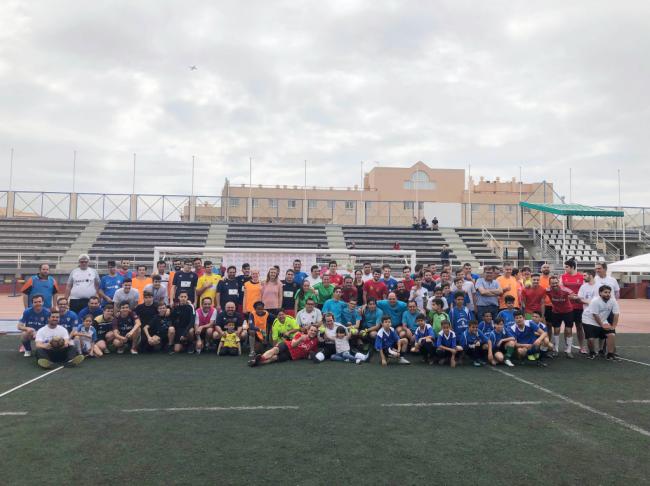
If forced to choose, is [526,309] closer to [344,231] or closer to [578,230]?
[344,231]

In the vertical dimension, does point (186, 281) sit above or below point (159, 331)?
above

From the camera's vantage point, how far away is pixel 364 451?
4.30m

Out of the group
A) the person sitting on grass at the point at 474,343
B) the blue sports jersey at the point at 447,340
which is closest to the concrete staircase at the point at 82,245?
the blue sports jersey at the point at 447,340

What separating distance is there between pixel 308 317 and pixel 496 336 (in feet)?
11.6

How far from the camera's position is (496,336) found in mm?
8500

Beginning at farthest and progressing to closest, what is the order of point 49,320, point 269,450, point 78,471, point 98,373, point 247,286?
1. point 247,286
2. point 49,320
3. point 98,373
4. point 269,450
5. point 78,471

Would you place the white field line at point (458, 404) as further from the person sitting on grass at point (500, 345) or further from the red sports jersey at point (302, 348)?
the red sports jersey at point (302, 348)

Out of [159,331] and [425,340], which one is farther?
[159,331]

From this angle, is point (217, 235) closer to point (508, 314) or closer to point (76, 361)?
point (76, 361)

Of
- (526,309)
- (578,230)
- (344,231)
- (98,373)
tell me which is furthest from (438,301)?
(578,230)

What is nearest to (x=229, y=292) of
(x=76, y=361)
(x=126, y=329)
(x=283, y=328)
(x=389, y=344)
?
(x=283, y=328)

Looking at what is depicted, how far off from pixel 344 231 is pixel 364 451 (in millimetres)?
26548

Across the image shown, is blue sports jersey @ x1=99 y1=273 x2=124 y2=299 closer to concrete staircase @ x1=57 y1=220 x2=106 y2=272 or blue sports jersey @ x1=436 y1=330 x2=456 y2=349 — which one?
blue sports jersey @ x1=436 y1=330 x2=456 y2=349

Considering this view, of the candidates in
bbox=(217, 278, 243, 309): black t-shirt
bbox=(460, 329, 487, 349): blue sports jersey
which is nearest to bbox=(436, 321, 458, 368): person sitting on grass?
bbox=(460, 329, 487, 349): blue sports jersey
